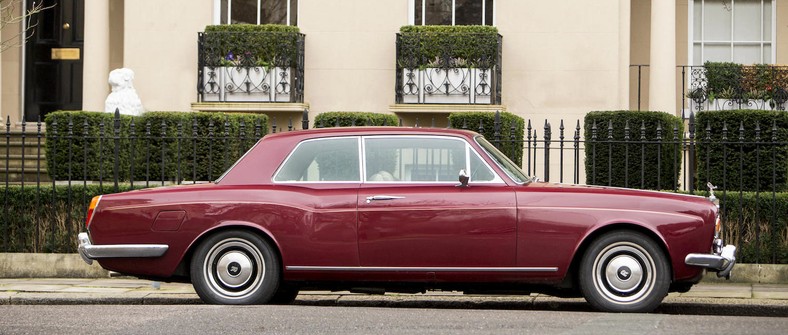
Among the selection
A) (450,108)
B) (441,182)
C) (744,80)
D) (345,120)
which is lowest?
(441,182)

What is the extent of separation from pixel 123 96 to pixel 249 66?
1.93 m

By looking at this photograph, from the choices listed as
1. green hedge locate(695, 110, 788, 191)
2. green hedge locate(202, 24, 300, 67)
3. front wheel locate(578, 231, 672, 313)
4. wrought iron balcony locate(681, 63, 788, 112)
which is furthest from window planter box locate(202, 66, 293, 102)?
front wheel locate(578, 231, 672, 313)

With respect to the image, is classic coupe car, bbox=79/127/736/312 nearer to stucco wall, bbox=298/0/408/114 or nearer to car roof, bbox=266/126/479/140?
car roof, bbox=266/126/479/140

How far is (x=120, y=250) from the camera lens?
10078mm

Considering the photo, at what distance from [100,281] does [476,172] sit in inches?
185

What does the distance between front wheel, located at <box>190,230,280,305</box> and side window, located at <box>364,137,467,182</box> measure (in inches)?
39.9

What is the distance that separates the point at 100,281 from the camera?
12.9 metres

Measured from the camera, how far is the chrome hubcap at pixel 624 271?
966 cm

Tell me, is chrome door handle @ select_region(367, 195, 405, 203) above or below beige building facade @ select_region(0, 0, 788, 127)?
below

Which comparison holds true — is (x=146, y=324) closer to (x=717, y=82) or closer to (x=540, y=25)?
(x=540, y=25)

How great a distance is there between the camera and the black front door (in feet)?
70.4

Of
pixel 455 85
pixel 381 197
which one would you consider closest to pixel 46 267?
pixel 381 197

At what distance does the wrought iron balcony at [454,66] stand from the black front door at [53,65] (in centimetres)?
584

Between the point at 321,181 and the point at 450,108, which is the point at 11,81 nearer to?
the point at 450,108
